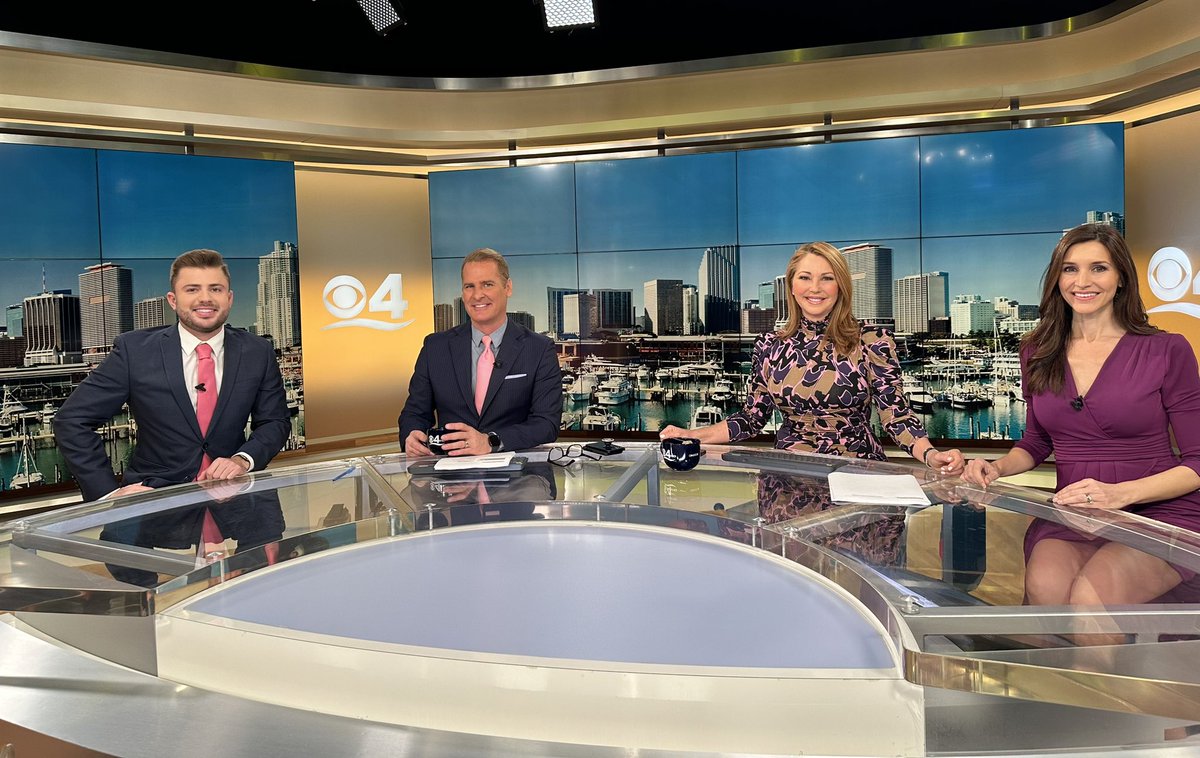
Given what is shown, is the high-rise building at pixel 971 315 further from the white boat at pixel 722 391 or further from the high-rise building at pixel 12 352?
the high-rise building at pixel 12 352

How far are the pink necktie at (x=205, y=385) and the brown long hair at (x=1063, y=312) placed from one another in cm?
270

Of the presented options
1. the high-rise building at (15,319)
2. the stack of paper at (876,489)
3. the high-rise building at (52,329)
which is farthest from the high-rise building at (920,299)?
the high-rise building at (15,319)

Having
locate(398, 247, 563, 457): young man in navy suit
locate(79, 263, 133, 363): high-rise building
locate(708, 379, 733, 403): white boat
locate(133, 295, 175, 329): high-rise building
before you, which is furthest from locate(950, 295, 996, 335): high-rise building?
locate(79, 263, 133, 363): high-rise building

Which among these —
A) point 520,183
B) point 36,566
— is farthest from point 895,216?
point 36,566

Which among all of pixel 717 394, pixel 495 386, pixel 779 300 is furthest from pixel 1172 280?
pixel 495 386

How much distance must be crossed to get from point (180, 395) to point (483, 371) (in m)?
1.11

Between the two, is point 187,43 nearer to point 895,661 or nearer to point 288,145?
point 288,145

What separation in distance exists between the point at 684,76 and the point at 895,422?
13.2ft

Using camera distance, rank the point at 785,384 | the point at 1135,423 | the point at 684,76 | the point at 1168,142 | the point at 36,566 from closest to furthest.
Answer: the point at 36,566, the point at 1135,423, the point at 785,384, the point at 1168,142, the point at 684,76

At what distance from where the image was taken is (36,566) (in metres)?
1.35

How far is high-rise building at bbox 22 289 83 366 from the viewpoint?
4.70 m

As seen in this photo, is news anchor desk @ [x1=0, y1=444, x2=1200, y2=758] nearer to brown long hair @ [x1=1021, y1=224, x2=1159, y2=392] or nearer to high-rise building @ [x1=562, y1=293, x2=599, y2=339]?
brown long hair @ [x1=1021, y1=224, x2=1159, y2=392]

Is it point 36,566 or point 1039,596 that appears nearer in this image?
point 1039,596

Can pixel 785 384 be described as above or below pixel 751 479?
above
